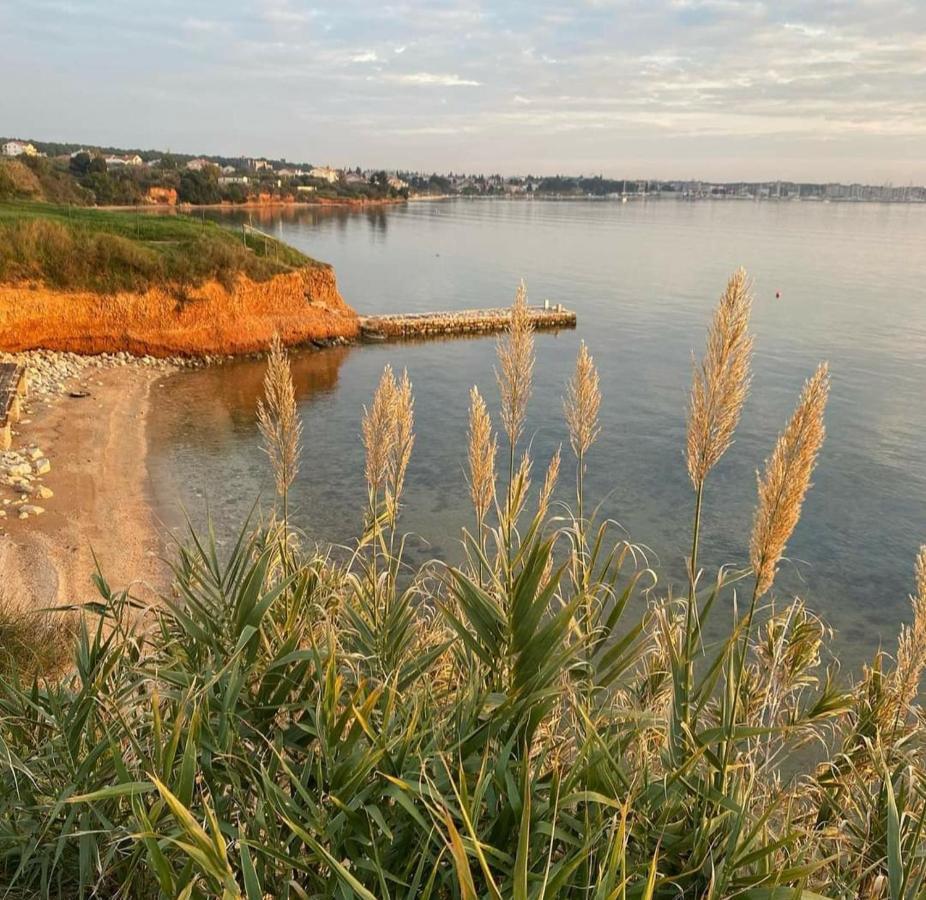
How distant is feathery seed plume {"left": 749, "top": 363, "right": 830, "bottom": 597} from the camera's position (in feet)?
8.03

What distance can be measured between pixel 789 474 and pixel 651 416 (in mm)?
25415

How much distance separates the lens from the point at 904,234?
112 meters

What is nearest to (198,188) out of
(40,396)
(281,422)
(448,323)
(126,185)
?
(126,185)

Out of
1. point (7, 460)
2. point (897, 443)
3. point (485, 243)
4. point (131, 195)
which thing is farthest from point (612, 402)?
point (131, 195)

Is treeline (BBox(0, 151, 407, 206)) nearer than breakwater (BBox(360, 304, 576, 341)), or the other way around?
breakwater (BBox(360, 304, 576, 341))

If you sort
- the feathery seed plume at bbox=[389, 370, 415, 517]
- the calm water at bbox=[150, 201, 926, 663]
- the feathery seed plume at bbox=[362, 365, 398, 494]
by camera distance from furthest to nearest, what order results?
1. the calm water at bbox=[150, 201, 926, 663]
2. the feathery seed plume at bbox=[389, 370, 415, 517]
3. the feathery seed plume at bbox=[362, 365, 398, 494]

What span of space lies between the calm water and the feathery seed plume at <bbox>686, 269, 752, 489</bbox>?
9644 mm

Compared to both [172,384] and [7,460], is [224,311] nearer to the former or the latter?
[172,384]

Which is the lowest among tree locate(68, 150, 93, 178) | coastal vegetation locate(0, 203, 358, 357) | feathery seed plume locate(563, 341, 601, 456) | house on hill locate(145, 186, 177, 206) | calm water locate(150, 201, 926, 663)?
calm water locate(150, 201, 926, 663)

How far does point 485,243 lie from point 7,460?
7808 cm

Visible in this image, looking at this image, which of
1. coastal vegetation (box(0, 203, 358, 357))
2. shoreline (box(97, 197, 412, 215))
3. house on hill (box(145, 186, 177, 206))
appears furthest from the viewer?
house on hill (box(145, 186, 177, 206))

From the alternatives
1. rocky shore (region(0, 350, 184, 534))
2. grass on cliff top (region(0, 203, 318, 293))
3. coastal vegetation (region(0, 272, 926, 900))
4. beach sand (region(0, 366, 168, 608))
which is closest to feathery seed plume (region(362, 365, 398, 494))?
coastal vegetation (region(0, 272, 926, 900))

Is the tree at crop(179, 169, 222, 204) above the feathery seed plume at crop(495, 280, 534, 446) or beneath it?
above

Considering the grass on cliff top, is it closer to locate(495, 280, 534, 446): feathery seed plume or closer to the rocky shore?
the rocky shore
